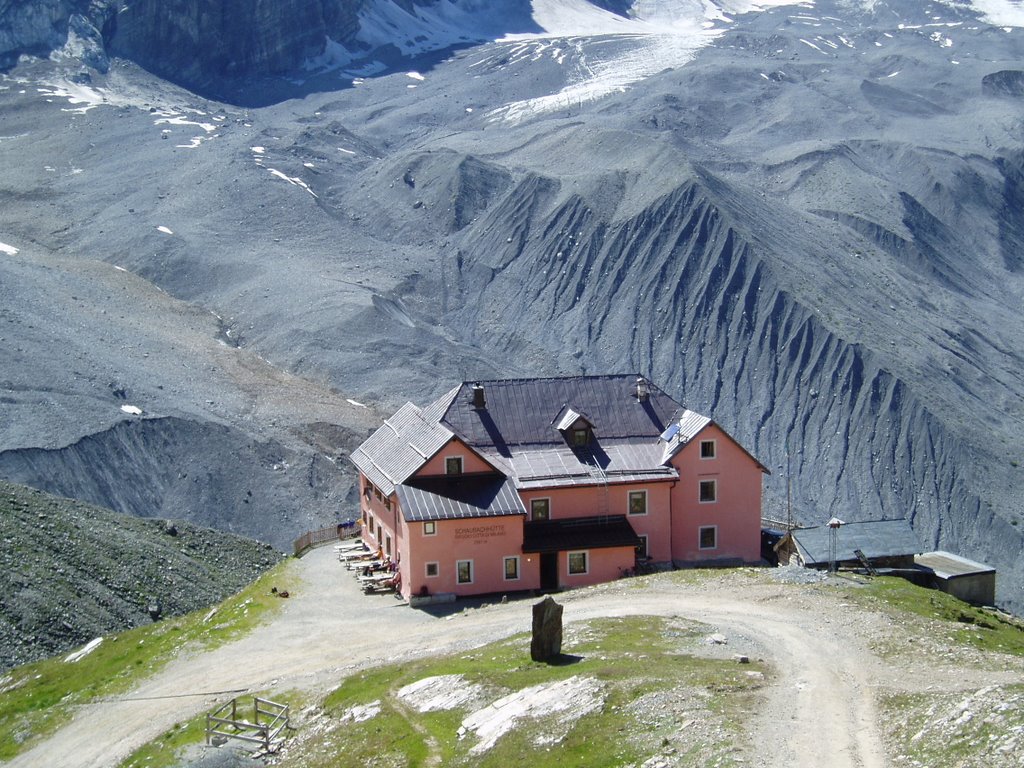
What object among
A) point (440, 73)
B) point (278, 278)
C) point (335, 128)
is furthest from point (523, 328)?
point (440, 73)

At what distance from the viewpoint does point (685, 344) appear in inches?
3595

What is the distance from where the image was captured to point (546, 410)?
Result: 4916 cm

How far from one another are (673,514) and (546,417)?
6225 millimetres

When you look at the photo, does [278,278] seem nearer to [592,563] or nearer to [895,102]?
[592,563]

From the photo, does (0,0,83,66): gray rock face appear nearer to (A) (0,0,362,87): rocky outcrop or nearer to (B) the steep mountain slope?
(A) (0,0,362,87): rocky outcrop

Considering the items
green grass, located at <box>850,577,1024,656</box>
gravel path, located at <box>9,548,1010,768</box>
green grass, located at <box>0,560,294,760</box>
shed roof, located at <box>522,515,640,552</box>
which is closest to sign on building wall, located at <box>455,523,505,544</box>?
shed roof, located at <box>522,515,640,552</box>

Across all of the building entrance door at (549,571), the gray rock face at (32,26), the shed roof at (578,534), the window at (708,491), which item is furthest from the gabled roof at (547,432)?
the gray rock face at (32,26)

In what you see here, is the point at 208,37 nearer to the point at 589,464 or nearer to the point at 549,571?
the point at 589,464

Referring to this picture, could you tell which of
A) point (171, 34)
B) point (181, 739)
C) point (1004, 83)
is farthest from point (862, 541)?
point (171, 34)

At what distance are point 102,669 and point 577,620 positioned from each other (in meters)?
14.6

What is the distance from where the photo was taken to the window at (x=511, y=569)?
145ft

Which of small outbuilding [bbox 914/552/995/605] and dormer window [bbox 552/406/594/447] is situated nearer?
small outbuilding [bbox 914/552/995/605]

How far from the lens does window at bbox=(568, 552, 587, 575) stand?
44.6 meters

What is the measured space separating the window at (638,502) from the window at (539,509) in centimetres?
338
